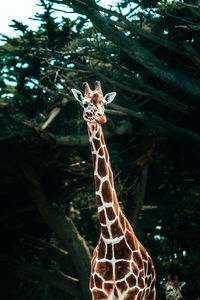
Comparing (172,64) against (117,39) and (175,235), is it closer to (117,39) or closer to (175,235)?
(117,39)

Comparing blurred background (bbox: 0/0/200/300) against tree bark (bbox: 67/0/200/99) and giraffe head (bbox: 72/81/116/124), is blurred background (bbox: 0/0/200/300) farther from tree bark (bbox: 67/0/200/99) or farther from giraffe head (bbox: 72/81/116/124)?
giraffe head (bbox: 72/81/116/124)

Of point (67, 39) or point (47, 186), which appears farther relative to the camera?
point (47, 186)

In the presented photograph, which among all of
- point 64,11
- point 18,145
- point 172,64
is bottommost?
point 18,145

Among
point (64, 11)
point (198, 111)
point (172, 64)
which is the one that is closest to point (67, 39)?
point (64, 11)

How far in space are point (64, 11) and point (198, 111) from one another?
4.54 meters

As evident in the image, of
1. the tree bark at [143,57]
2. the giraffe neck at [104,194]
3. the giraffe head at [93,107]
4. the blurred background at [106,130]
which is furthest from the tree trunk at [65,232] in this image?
the giraffe head at [93,107]

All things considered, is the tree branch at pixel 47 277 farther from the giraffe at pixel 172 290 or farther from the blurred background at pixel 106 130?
the giraffe at pixel 172 290

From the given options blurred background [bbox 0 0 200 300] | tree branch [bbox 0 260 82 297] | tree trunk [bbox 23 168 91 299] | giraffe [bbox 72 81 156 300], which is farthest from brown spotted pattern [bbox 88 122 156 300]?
tree branch [bbox 0 260 82 297]

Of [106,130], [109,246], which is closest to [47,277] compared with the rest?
[106,130]

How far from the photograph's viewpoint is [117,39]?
517 inches

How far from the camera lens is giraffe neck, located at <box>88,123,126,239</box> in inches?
294

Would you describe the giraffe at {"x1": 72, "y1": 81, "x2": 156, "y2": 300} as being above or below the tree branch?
above

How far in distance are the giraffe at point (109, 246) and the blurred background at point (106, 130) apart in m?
4.66

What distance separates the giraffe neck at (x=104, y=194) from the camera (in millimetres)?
7465
